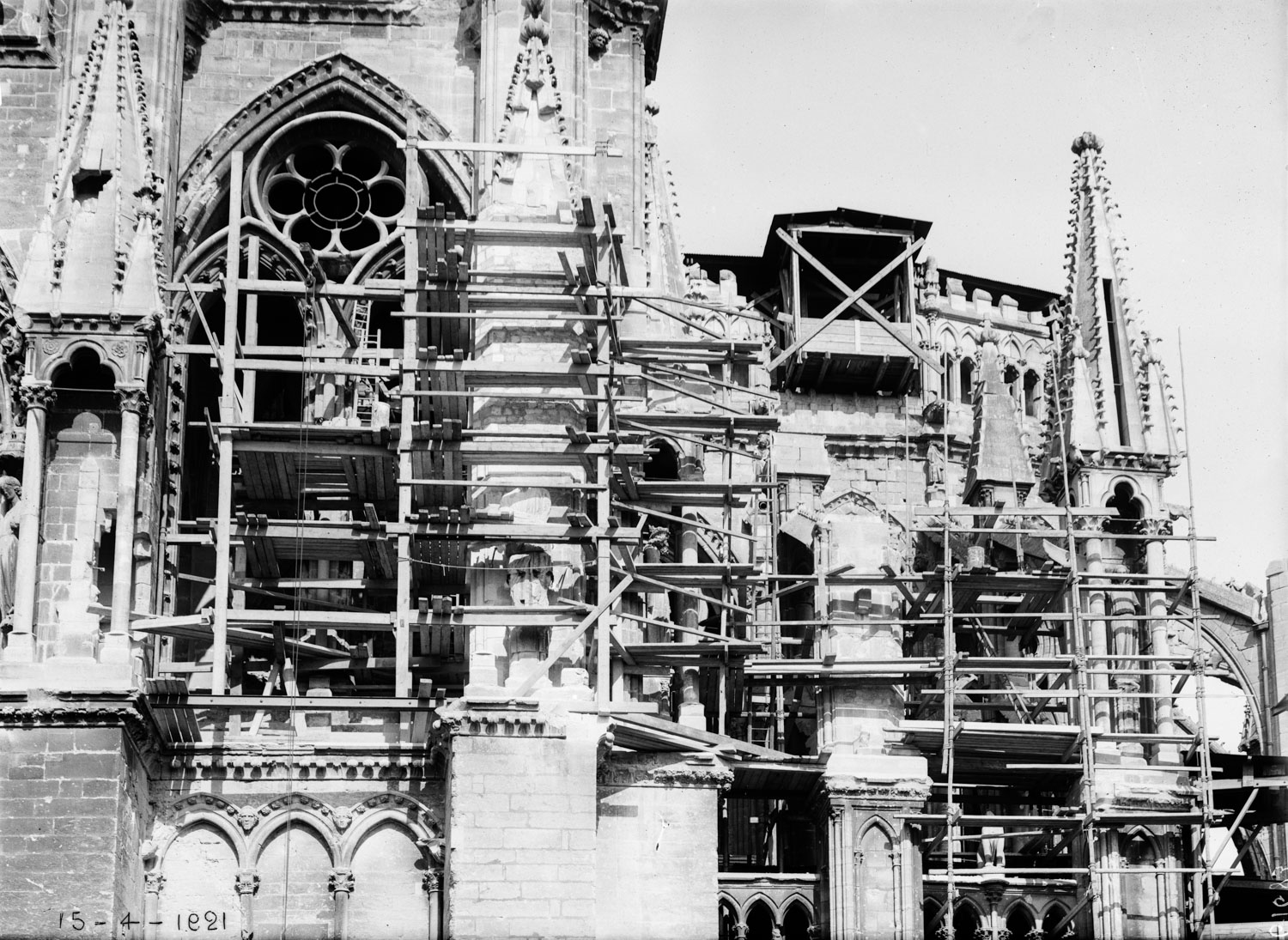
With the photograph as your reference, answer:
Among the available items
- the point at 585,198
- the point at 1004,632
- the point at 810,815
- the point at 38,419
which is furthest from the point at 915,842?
the point at 38,419

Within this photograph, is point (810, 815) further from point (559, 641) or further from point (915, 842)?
point (559, 641)

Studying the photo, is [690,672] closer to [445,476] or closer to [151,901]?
[445,476]

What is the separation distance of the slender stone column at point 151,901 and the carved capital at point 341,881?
2247 millimetres

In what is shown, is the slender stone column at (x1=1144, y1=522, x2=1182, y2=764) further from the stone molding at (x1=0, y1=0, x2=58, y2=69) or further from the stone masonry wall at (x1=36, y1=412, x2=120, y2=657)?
the stone molding at (x1=0, y1=0, x2=58, y2=69)

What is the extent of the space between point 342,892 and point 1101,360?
16549mm

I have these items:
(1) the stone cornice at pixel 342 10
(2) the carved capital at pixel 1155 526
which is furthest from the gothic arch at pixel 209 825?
(2) the carved capital at pixel 1155 526

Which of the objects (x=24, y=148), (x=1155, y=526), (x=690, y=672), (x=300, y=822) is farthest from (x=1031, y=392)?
(x=300, y=822)

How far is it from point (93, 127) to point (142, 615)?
761 cm

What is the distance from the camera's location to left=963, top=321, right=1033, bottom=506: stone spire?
48.3m

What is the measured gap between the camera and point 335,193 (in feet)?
157

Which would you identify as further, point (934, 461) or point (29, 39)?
point (934, 461)

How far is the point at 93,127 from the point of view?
42.0m

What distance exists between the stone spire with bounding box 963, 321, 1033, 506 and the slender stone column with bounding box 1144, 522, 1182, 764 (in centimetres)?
289

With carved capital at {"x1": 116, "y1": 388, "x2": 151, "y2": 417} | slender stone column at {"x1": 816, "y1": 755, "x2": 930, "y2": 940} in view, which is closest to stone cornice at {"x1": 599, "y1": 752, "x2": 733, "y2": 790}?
slender stone column at {"x1": 816, "y1": 755, "x2": 930, "y2": 940}
